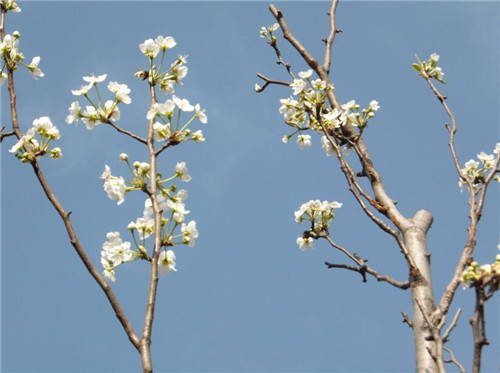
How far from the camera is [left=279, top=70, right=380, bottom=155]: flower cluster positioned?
5469 mm

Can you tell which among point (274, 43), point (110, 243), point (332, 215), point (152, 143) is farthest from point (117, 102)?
point (274, 43)

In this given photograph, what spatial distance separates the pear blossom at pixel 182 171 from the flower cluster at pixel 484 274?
161cm

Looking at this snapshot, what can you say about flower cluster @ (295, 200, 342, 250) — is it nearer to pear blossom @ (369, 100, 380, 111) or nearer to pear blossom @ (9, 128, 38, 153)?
pear blossom @ (369, 100, 380, 111)

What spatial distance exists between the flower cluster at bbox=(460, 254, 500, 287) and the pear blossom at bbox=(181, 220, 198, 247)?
1.35m

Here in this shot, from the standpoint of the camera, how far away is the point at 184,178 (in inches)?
154

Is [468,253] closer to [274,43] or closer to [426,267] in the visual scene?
[426,267]

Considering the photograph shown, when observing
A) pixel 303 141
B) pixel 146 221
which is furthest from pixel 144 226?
pixel 303 141

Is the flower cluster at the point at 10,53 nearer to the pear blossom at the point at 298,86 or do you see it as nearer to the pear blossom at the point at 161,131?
the pear blossom at the point at 161,131

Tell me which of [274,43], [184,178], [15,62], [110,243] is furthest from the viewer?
[274,43]

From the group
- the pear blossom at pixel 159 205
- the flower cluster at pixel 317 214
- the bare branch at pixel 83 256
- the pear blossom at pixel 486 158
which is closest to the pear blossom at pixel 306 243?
the flower cluster at pixel 317 214

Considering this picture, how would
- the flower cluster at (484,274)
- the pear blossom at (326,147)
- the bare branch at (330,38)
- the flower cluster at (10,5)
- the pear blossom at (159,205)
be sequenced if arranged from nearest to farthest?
the flower cluster at (484,274), the pear blossom at (159,205), the flower cluster at (10,5), the pear blossom at (326,147), the bare branch at (330,38)

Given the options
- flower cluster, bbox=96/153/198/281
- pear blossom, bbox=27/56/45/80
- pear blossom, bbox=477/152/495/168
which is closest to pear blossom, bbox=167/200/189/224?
flower cluster, bbox=96/153/198/281

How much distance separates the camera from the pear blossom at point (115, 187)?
3.68 m

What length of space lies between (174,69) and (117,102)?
48 cm
